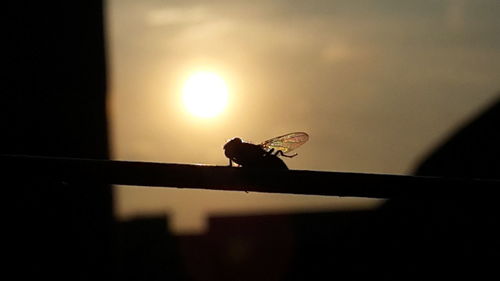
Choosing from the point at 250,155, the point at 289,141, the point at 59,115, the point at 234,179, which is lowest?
the point at 234,179

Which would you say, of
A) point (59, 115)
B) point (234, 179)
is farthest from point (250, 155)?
point (59, 115)

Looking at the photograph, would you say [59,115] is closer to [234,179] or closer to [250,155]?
[250,155]

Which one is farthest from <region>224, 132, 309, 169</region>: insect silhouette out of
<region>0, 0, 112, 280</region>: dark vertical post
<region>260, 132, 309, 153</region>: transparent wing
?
<region>0, 0, 112, 280</region>: dark vertical post

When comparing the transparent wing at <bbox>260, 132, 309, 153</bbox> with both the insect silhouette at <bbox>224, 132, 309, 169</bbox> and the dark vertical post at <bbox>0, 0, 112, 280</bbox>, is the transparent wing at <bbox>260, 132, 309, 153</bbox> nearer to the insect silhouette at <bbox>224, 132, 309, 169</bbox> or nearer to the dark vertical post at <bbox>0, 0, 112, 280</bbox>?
the insect silhouette at <bbox>224, 132, 309, 169</bbox>

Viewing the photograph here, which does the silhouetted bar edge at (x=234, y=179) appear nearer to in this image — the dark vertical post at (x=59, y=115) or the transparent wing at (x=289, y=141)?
the transparent wing at (x=289, y=141)

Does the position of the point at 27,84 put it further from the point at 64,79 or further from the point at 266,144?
the point at 266,144

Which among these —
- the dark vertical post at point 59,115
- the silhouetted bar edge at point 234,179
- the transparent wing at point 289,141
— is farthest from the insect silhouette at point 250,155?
the dark vertical post at point 59,115

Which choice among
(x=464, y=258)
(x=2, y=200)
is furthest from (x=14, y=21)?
(x=2, y=200)
